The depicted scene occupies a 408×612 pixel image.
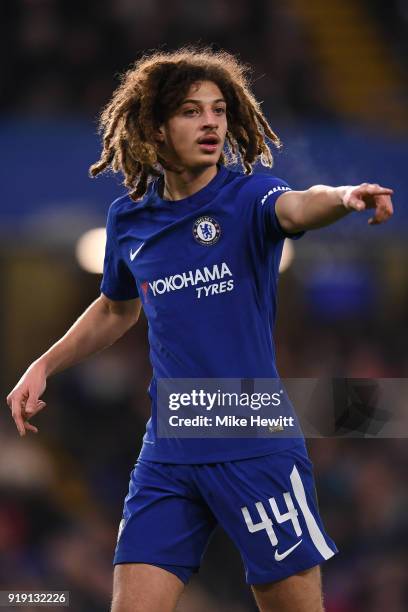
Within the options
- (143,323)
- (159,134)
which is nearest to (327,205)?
(159,134)

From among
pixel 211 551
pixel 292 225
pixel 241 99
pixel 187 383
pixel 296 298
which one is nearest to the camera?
pixel 292 225

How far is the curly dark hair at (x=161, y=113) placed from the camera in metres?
3.36

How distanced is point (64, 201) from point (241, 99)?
4.24 m

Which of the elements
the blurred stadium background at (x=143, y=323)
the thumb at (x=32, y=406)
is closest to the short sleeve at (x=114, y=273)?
the thumb at (x=32, y=406)

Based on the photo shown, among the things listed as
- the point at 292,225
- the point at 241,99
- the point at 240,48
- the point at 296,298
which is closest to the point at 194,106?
the point at 241,99

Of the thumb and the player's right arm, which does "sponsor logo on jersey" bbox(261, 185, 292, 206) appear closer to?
the player's right arm

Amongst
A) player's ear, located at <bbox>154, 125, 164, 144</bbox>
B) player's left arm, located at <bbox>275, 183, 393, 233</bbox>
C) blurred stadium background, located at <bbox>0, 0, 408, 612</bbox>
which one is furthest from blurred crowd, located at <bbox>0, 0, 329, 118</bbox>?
player's left arm, located at <bbox>275, 183, 393, 233</bbox>

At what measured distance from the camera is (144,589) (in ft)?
9.99

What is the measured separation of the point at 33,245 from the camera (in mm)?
7828

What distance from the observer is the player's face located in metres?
3.24

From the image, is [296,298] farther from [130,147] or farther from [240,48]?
[130,147]

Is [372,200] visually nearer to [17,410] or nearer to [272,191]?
→ [272,191]

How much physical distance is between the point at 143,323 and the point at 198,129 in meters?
5.14

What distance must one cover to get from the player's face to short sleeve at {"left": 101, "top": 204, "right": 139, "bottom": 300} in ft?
1.01
